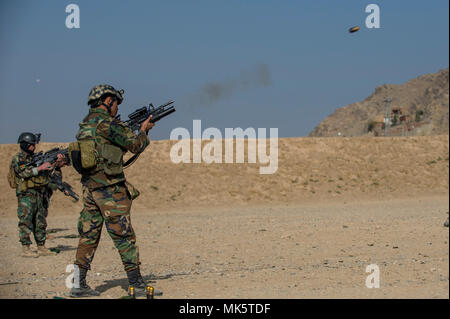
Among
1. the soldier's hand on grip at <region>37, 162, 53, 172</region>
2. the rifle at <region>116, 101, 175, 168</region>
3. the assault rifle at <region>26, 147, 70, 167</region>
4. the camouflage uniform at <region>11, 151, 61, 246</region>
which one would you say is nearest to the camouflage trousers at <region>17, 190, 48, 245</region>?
the camouflage uniform at <region>11, 151, 61, 246</region>

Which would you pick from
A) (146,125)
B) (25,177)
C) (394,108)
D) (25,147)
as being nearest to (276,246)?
(25,177)

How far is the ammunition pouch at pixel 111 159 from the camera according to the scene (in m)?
7.02

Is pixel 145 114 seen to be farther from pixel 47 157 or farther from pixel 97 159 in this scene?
pixel 47 157

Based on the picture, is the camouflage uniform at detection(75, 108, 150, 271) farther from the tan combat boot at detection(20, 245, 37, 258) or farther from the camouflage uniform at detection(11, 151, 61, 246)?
the tan combat boot at detection(20, 245, 37, 258)

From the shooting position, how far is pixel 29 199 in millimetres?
11109

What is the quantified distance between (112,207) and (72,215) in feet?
68.1

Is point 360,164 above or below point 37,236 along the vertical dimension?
above

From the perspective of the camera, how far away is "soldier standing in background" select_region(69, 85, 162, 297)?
22.9ft

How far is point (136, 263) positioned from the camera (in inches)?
276

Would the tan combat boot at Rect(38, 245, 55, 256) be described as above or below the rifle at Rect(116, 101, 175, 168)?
below

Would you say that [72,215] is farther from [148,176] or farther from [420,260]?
[420,260]

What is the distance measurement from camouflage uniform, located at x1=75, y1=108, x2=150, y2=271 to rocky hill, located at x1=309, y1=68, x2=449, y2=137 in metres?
105
